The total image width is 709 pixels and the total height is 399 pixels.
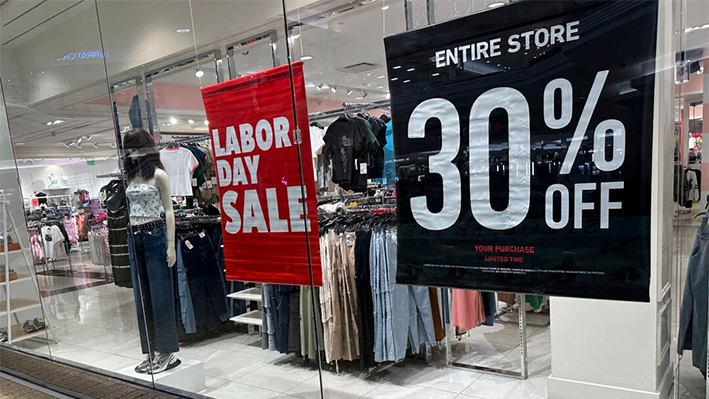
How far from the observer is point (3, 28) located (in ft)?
11.0

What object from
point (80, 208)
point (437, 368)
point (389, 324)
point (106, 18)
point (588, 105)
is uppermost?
point (106, 18)

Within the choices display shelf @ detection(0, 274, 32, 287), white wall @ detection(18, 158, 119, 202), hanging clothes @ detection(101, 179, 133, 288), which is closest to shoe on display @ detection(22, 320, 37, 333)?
display shelf @ detection(0, 274, 32, 287)

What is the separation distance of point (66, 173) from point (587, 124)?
3.61 meters

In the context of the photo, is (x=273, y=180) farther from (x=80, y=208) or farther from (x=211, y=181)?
(x=80, y=208)

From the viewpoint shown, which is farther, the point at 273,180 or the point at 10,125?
the point at 10,125

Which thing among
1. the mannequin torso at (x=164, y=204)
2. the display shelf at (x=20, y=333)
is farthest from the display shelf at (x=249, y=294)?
the display shelf at (x=20, y=333)

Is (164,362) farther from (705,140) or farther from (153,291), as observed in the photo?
(705,140)

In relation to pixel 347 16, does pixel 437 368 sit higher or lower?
lower

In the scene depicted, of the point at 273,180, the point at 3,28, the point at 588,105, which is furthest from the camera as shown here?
the point at 3,28

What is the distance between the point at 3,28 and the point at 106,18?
1.10 meters

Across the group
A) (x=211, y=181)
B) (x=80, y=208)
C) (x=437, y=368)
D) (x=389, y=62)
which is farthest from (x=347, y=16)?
(x=80, y=208)

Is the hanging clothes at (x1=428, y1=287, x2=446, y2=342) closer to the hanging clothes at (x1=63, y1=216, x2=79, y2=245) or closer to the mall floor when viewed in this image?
the mall floor

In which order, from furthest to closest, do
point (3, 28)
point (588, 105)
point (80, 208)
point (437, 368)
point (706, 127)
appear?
point (80, 208), point (3, 28), point (437, 368), point (706, 127), point (588, 105)

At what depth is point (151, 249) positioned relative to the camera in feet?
9.09
